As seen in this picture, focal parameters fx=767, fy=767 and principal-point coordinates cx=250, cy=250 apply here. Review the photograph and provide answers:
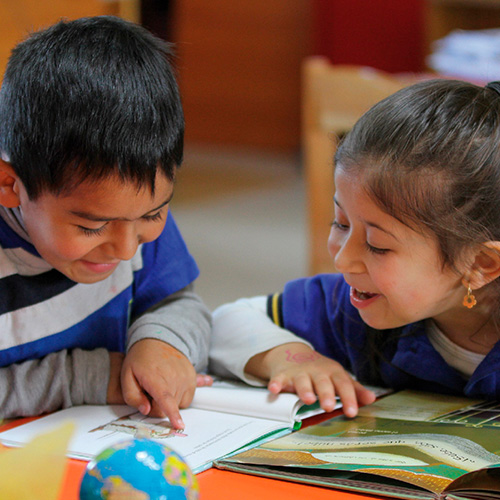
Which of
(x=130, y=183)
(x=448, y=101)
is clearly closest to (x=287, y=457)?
(x=130, y=183)

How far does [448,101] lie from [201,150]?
4.32m

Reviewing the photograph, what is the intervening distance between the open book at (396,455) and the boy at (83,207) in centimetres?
14

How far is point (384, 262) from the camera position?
806mm

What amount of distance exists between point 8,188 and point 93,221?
0.36 ft

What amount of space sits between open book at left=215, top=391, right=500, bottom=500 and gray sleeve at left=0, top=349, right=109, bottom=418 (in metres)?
0.23

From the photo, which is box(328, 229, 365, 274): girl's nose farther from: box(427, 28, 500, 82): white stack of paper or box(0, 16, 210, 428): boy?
box(427, 28, 500, 82): white stack of paper

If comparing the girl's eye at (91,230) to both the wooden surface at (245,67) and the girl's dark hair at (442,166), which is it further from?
the wooden surface at (245,67)

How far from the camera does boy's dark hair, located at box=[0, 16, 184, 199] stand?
0.73m

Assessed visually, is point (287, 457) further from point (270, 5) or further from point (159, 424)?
point (270, 5)

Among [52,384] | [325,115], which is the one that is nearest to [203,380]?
[52,384]

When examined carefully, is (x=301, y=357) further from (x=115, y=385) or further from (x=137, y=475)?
(x=137, y=475)

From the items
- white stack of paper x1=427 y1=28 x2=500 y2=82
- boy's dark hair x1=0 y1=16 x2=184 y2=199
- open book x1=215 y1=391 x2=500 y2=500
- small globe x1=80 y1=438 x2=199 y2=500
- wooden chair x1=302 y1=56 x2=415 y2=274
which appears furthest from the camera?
white stack of paper x1=427 y1=28 x2=500 y2=82

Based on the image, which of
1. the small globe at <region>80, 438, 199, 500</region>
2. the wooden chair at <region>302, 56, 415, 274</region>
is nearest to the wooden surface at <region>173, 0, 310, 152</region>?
the wooden chair at <region>302, 56, 415, 274</region>

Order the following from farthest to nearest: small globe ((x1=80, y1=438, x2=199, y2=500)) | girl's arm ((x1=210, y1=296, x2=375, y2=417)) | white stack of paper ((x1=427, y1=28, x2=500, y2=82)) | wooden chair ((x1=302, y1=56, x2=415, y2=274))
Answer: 1. white stack of paper ((x1=427, y1=28, x2=500, y2=82))
2. wooden chair ((x1=302, y1=56, x2=415, y2=274))
3. girl's arm ((x1=210, y1=296, x2=375, y2=417))
4. small globe ((x1=80, y1=438, x2=199, y2=500))
